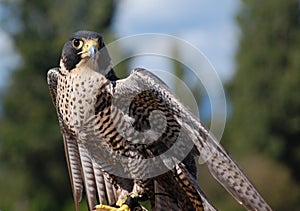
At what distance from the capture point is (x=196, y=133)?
5.14m

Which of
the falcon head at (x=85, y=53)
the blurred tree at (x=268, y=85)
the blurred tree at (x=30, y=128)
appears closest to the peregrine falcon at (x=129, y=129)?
the falcon head at (x=85, y=53)

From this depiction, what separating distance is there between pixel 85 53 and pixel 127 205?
117cm

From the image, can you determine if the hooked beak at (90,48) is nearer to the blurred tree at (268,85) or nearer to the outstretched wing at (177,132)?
the outstretched wing at (177,132)

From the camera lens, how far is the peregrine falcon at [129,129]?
534cm

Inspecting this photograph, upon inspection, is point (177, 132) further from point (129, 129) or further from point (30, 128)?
point (30, 128)

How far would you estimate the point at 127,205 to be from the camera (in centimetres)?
564

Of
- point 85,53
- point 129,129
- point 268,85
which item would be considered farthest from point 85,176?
point 268,85

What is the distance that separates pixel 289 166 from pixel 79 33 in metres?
30.9

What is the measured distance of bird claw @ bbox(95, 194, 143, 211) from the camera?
5.59 metres

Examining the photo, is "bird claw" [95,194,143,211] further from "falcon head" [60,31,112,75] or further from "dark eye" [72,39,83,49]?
"dark eye" [72,39,83,49]

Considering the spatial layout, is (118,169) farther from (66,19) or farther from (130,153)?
(66,19)

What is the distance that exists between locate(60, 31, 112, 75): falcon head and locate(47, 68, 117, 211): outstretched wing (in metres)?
0.53

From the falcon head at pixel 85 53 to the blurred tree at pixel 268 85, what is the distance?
29.5 m

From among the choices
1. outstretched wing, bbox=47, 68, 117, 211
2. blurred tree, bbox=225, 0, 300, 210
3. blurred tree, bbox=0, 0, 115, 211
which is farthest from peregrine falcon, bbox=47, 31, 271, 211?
blurred tree, bbox=225, 0, 300, 210
